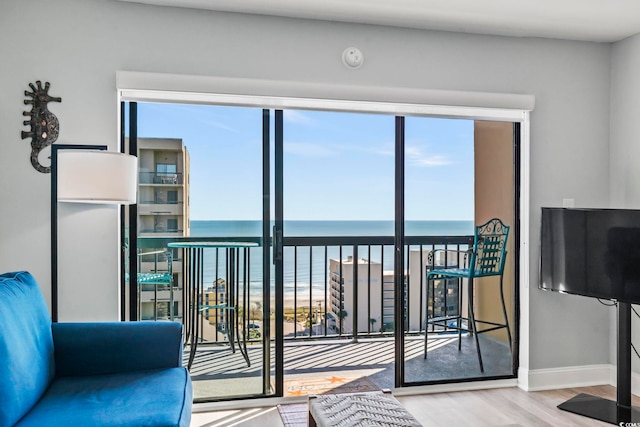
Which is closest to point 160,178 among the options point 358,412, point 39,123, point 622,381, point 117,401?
point 39,123

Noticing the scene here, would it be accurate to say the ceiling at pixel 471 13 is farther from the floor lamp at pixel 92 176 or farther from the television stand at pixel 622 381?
the television stand at pixel 622 381

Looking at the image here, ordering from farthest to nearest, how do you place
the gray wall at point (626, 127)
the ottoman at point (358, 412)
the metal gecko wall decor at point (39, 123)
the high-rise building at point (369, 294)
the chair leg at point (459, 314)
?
the high-rise building at point (369, 294)
the chair leg at point (459, 314)
the gray wall at point (626, 127)
the metal gecko wall decor at point (39, 123)
the ottoman at point (358, 412)

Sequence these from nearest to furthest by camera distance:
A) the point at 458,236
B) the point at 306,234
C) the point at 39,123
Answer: the point at 39,123 → the point at 306,234 → the point at 458,236

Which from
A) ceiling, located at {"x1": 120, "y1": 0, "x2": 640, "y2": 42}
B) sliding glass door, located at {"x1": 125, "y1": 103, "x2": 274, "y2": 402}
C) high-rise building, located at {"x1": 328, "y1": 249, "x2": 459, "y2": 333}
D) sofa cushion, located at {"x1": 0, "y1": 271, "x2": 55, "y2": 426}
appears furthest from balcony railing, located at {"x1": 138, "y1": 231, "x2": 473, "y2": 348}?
sofa cushion, located at {"x1": 0, "y1": 271, "x2": 55, "y2": 426}

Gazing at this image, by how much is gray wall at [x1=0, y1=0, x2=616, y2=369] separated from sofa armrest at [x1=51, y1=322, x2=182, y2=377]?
0.61 m

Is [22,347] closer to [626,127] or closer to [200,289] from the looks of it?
[200,289]

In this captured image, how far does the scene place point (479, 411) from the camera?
3.34 metres

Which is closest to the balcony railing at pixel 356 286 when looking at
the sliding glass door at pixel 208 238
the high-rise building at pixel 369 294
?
the high-rise building at pixel 369 294

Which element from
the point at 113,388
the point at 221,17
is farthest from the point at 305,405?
the point at 221,17

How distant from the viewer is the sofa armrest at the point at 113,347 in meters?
2.51

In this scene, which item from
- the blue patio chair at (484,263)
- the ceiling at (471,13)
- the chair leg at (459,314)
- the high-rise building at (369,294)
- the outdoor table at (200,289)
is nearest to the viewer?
the ceiling at (471,13)

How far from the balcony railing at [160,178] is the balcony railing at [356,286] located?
3.35 feet

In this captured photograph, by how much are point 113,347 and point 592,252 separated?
2.76 m

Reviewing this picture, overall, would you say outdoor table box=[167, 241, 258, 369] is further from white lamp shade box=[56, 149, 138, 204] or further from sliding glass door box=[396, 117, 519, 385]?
sliding glass door box=[396, 117, 519, 385]
